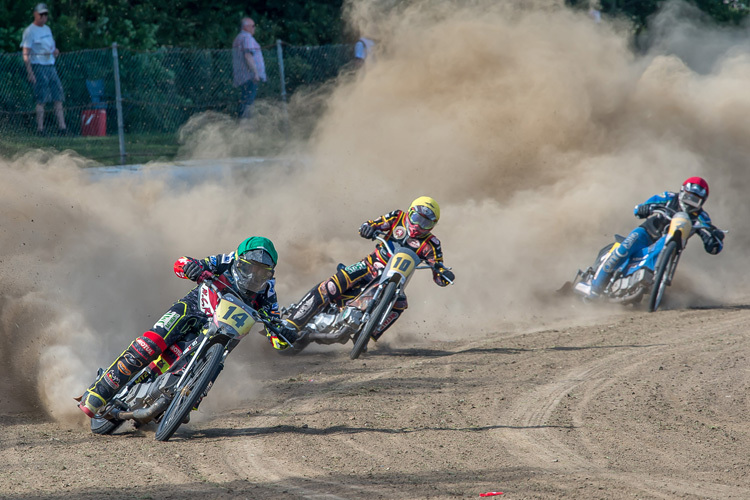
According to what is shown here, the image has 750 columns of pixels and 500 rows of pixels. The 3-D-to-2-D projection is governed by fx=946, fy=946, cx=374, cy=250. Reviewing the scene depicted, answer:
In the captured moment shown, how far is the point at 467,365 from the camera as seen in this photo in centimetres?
1047

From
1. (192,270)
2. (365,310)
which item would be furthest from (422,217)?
(192,270)

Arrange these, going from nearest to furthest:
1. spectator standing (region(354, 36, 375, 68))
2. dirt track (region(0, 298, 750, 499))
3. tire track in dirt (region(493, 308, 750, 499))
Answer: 1. dirt track (region(0, 298, 750, 499))
2. tire track in dirt (region(493, 308, 750, 499))
3. spectator standing (region(354, 36, 375, 68))

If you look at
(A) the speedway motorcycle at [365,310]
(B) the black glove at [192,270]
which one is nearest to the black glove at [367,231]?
(A) the speedway motorcycle at [365,310]

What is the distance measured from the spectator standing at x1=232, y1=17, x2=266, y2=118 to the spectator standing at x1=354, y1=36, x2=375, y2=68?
2468 mm

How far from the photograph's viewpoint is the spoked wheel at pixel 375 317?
34.3ft

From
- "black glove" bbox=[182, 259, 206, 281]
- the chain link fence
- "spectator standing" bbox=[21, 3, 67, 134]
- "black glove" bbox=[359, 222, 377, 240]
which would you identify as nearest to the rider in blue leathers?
"black glove" bbox=[359, 222, 377, 240]

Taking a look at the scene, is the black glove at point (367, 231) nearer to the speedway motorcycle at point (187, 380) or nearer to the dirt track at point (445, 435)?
the dirt track at point (445, 435)

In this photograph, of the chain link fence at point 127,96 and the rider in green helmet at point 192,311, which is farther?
the chain link fence at point 127,96

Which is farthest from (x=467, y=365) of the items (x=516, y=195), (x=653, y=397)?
(x=516, y=195)

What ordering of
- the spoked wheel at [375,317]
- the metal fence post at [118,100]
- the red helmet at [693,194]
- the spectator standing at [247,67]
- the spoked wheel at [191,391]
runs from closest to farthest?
1. the spoked wheel at [191,391]
2. the spoked wheel at [375,317]
3. the red helmet at [693,194]
4. the metal fence post at [118,100]
5. the spectator standing at [247,67]

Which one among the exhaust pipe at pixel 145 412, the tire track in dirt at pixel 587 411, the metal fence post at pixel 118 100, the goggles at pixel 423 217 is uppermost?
the metal fence post at pixel 118 100

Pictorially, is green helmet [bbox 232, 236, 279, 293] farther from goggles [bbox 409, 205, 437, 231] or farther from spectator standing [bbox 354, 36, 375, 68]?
spectator standing [bbox 354, 36, 375, 68]

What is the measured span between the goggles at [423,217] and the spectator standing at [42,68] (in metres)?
6.99

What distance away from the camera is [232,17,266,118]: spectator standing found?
18062 millimetres
